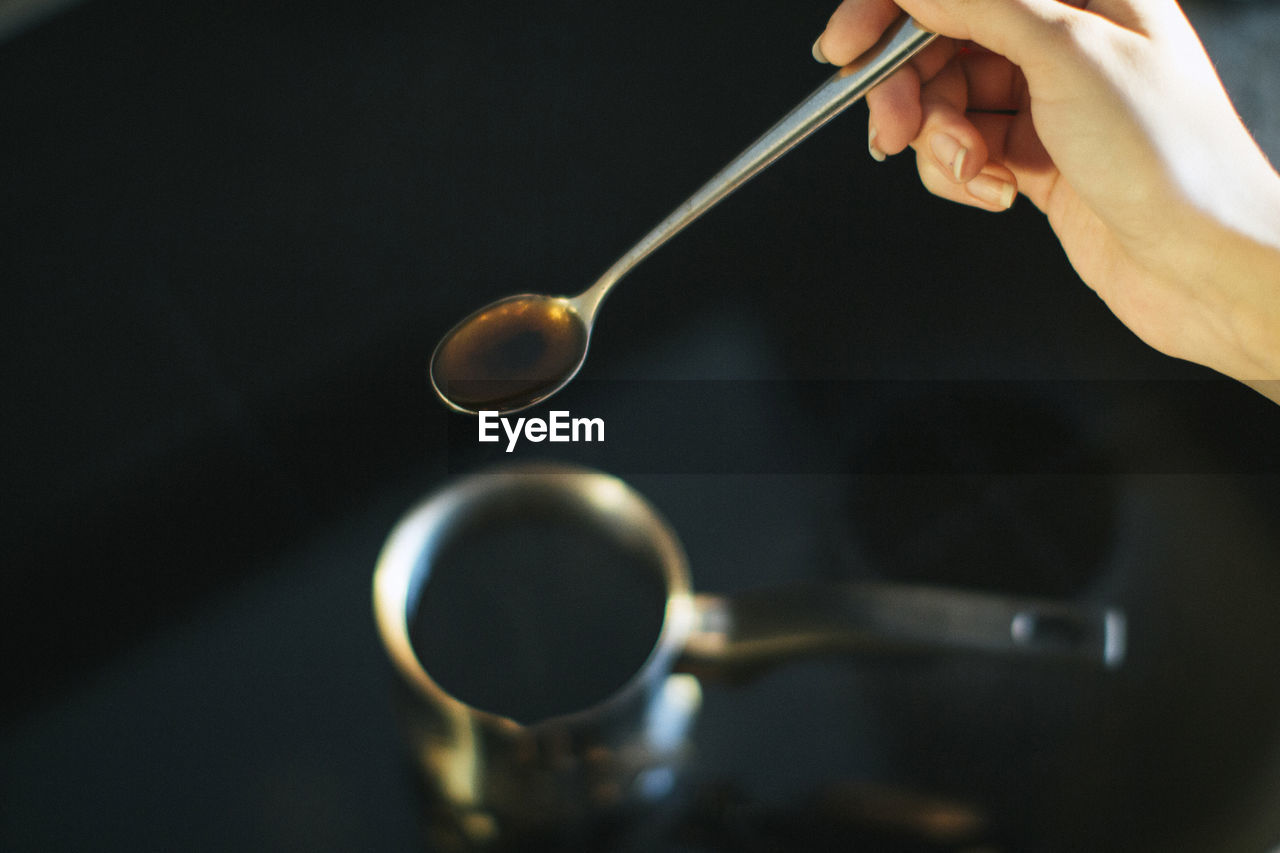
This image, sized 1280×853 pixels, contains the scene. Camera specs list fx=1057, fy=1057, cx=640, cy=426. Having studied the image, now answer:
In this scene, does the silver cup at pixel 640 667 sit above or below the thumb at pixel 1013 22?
below

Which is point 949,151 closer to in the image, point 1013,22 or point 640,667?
point 1013,22

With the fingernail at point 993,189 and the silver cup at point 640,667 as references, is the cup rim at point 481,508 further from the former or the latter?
the fingernail at point 993,189

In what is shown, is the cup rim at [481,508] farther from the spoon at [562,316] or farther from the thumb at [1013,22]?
the thumb at [1013,22]

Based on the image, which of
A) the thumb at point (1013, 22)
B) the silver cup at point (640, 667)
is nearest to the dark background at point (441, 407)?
the silver cup at point (640, 667)

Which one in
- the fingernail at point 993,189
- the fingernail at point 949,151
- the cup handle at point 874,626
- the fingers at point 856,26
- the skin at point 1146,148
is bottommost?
the cup handle at point 874,626

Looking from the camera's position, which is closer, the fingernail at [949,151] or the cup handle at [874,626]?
the cup handle at [874,626]
